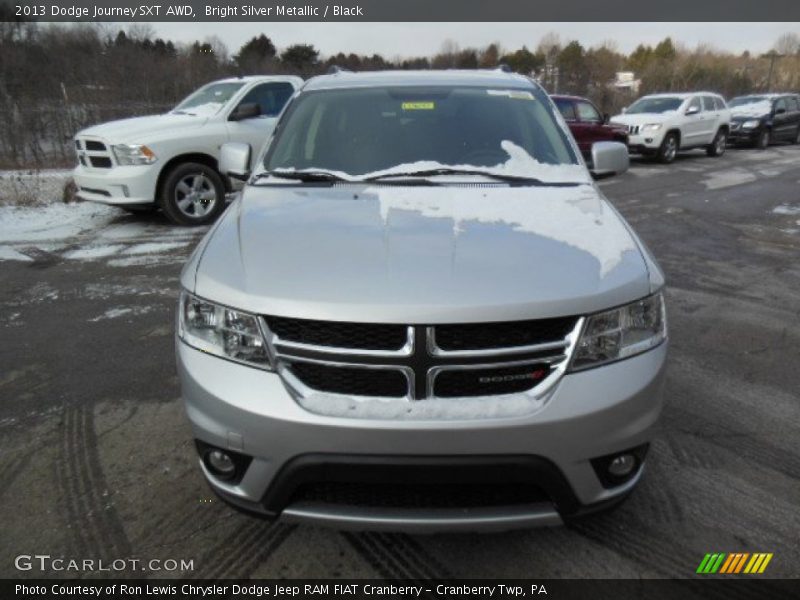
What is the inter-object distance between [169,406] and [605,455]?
2452 millimetres

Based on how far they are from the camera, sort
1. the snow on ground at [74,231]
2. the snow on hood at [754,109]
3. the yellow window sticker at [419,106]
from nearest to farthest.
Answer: the yellow window sticker at [419,106], the snow on ground at [74,231], the snow on hood at [754,109]

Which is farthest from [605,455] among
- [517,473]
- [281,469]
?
[281,469]

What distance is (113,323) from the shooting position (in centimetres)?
468

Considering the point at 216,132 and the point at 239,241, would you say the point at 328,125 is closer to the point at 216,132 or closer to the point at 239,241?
the point at 239,241

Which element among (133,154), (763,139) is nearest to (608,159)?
(133,154)

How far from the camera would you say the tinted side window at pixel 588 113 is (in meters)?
14.2

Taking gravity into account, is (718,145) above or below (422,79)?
below

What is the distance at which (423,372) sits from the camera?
74.4 inches

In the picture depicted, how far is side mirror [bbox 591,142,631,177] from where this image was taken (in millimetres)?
3709

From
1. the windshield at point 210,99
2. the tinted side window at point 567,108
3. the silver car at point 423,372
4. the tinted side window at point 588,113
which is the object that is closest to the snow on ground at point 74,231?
the windshield at point 210,99

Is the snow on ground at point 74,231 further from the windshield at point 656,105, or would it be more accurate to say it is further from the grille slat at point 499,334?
the windshield at point 656,105

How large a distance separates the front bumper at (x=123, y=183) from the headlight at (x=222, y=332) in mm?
6086

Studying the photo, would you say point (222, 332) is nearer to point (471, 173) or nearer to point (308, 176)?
point (308, 176)
